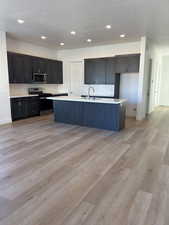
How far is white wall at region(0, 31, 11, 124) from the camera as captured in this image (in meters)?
5.32

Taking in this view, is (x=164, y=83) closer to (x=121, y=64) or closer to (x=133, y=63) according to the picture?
(x=133, y=63)

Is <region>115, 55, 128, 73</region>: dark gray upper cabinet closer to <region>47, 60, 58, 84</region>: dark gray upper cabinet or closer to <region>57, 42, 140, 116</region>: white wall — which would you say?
<region>57, 42, 140, 116</region>: white wall

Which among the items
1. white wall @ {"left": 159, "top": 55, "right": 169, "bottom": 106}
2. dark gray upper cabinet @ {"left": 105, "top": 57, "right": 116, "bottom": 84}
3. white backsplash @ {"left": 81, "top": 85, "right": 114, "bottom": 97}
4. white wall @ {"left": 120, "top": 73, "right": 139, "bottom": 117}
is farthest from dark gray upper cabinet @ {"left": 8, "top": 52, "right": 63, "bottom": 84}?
white wall @ {"left": 159, "top": 55, "right": 169, "bottom": 106}

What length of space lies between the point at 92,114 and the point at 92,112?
0.06 m

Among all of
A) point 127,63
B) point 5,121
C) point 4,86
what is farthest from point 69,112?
point 127,63

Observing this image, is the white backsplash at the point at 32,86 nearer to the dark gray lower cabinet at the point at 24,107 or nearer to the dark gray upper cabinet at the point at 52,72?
the dark gray upper cabinet at the point at 52,72

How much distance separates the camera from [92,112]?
16.8 feet

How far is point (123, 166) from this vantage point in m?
2.75

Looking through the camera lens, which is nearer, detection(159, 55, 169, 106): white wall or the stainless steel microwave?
the stainless steel microwave

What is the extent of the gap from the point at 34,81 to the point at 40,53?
59.2 inches

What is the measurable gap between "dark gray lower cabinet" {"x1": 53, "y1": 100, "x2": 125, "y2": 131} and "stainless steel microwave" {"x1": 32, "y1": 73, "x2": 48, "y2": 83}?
5.74ft

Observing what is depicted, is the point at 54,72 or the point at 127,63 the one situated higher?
the point at 127,63

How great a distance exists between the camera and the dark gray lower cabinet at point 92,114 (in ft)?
15.7

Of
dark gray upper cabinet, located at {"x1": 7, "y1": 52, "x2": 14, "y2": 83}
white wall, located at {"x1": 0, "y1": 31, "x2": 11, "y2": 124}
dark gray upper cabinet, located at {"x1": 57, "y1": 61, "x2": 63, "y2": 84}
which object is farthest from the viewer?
dark gray upper cabinet, located at {"x1": 57, "y1": 61, "x2": 63, "y2": 84}
